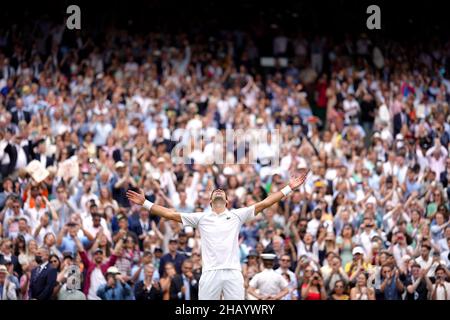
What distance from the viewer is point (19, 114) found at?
2447 cm

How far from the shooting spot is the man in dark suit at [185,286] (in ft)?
61.3

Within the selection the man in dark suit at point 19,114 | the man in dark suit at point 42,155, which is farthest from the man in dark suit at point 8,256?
the man in dark suit at point 19,114

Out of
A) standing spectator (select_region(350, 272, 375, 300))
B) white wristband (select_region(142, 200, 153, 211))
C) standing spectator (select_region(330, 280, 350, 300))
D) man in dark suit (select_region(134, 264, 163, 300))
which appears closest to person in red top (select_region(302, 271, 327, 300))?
standing spectator (select_region(330, 280, 350, 300))

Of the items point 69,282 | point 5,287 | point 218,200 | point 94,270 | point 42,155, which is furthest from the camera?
point 42,155

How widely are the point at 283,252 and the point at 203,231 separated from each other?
17.9ft

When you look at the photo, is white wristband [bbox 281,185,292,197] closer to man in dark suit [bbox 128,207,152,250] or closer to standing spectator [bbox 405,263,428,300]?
standing spectator [bbox 405,263,428,300]

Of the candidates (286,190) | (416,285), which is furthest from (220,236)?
(416,285)

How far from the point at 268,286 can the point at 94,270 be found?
3040mm

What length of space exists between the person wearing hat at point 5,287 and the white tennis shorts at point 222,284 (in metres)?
4.64

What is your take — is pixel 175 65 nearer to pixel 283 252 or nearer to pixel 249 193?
pixel 249 193

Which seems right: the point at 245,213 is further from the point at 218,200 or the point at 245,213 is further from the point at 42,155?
the point at 42,155

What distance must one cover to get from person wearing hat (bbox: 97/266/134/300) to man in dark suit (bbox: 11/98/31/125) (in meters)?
6.28

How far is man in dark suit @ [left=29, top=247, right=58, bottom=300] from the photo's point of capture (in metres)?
18.3

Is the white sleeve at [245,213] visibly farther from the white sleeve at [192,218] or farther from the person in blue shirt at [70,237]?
the person in blue shirt at [70,237]
